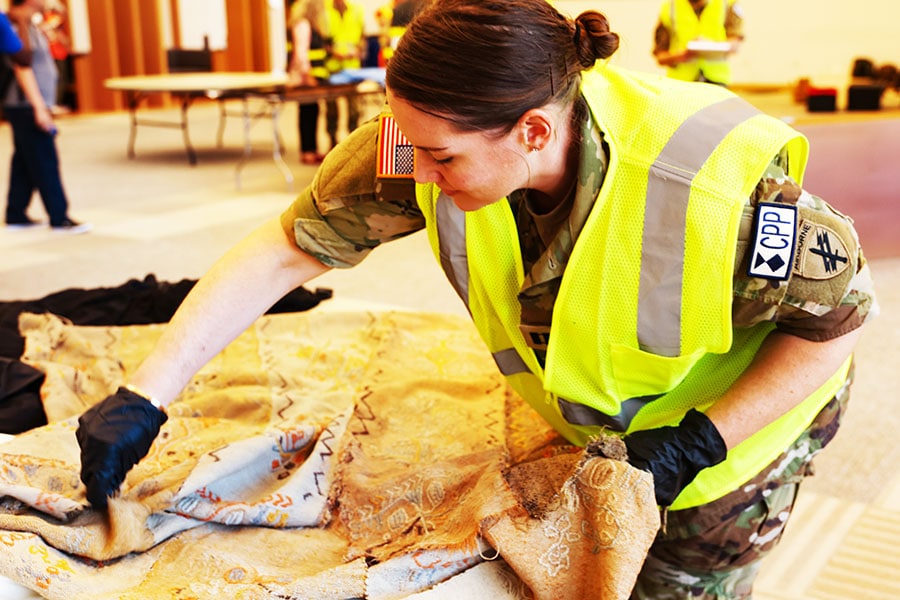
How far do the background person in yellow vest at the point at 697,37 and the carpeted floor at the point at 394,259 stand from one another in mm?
1210

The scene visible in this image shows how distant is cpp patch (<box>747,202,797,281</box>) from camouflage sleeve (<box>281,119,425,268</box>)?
0.42m

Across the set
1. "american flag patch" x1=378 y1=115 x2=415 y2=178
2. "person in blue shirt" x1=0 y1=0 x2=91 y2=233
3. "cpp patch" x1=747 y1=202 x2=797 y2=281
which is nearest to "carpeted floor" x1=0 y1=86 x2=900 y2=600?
"person in blue shirt" x1=0 y1=0 x2=91 y2=233

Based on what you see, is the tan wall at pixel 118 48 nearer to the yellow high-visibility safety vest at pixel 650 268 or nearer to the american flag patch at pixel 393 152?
the american flag patch at pixel 393 152

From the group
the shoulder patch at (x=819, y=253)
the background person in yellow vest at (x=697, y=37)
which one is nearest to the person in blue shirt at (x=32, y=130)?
the background person in yellow vest at (x=697, y=37)

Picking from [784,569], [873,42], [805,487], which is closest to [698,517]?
[784,569]

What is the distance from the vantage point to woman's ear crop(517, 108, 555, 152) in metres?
0.99

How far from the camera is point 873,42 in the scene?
10.5m

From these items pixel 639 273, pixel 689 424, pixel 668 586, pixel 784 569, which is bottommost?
pixel 784 569

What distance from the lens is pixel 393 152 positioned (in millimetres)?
1181

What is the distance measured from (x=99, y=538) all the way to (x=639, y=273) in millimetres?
725

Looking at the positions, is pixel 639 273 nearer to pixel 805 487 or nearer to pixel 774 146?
pixel 774 146

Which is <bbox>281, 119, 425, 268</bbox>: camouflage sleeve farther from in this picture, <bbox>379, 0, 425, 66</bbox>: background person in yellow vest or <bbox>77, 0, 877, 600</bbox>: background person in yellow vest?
<bbox>379, 0, 425, 66</bbox>: background person in yellow vest

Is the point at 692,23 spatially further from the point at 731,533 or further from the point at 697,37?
the point at 731,533

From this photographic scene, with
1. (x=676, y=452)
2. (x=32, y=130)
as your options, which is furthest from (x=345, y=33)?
(x=676, y=452)
